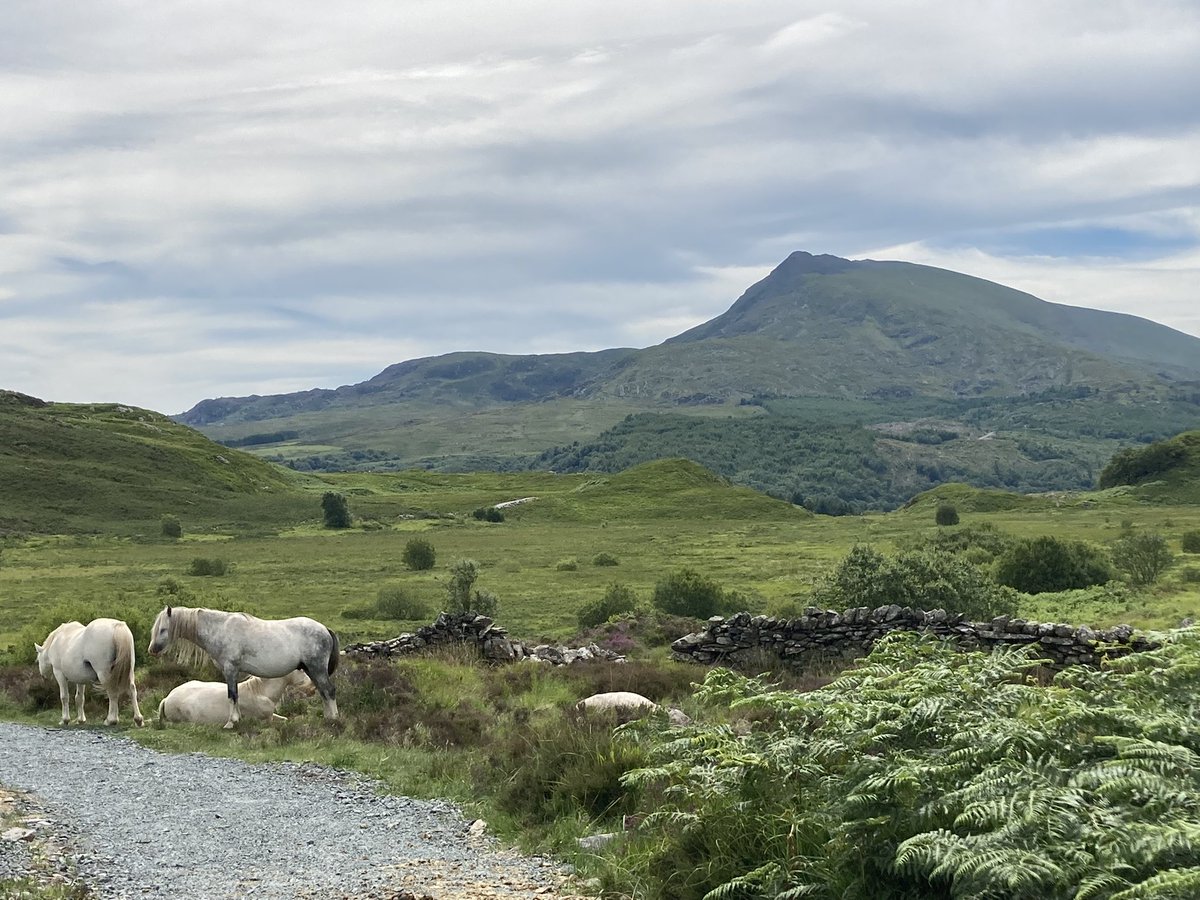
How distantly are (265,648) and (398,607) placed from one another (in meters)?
24.2

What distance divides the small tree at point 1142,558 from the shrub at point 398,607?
2897 centimetres

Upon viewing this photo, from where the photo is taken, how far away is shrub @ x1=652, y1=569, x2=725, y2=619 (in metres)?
37.1

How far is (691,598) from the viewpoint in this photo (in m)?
37.3

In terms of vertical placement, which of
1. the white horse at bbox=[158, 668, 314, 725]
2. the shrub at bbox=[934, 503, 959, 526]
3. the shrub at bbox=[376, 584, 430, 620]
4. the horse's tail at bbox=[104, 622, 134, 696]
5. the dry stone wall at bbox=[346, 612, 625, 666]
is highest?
the horse's tail at bbox=[104, 622, 134, 696]

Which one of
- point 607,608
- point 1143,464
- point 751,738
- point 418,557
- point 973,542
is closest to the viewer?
point 751,738

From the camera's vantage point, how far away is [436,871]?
8430mm

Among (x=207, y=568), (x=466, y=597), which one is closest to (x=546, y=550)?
(x=207, y=568)

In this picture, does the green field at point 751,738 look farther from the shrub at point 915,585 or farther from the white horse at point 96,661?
the shrub at point 915,585

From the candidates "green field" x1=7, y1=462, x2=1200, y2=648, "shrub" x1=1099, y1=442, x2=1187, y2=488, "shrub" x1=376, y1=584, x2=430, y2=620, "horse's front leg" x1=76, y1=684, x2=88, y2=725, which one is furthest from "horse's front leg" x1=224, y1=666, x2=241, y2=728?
"shrub" x1=1099, y1=442, x2=1187, y2=488

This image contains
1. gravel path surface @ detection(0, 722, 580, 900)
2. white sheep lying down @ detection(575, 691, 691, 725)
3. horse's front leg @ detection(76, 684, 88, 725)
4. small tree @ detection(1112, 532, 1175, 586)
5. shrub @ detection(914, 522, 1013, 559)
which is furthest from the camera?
shrub @ detection(914, 522, 1013, 559)

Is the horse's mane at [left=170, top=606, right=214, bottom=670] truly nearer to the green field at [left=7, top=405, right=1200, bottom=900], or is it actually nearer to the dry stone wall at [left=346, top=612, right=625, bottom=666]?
the green field at [left=7, top=405, right=1200, bottom=900]

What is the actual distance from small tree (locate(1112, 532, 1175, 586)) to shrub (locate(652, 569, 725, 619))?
1723 cm

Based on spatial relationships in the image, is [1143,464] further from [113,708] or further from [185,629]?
[113,708]

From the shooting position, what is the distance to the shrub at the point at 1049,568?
4056cm
